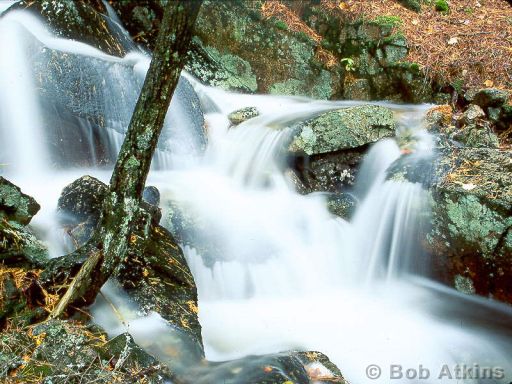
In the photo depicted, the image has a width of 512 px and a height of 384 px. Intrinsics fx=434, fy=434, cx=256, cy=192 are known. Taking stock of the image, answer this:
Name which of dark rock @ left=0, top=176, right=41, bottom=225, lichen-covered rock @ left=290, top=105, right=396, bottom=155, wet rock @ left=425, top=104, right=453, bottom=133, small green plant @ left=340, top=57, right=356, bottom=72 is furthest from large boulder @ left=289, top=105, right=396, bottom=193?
dark rock @ left=0, top=176, right=41, bottom=225

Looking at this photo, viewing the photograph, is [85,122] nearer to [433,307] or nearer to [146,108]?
[146,108]

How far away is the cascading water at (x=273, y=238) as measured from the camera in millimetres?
4129

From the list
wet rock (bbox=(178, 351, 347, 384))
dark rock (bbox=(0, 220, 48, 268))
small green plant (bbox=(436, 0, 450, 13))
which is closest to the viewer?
wet rock (bbox=(178, 351, 347, 384))

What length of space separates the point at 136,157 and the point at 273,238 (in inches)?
123

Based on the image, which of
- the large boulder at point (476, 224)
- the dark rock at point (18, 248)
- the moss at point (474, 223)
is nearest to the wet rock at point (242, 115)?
the large boulder at point (476, 224)

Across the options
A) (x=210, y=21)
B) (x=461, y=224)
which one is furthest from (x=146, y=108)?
(x=210, y=21)

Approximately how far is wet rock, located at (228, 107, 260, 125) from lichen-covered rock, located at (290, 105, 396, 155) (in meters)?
1.38

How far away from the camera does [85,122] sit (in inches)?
218

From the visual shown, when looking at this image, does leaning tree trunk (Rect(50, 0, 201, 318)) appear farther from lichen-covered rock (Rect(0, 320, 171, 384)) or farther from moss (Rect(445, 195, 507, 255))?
moss (Rect(445, 195, 507, 255))

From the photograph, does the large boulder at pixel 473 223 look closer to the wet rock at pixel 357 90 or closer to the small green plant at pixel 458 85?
the small green plant at pixel 458 85

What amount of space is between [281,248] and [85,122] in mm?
2955

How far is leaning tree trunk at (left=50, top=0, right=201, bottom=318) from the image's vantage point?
2193mm

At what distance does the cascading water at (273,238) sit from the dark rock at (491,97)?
3.70ft

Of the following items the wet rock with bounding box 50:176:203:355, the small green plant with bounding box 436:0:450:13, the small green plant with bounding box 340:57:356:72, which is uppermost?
the small green plant with bounding box 436:0:450:13
